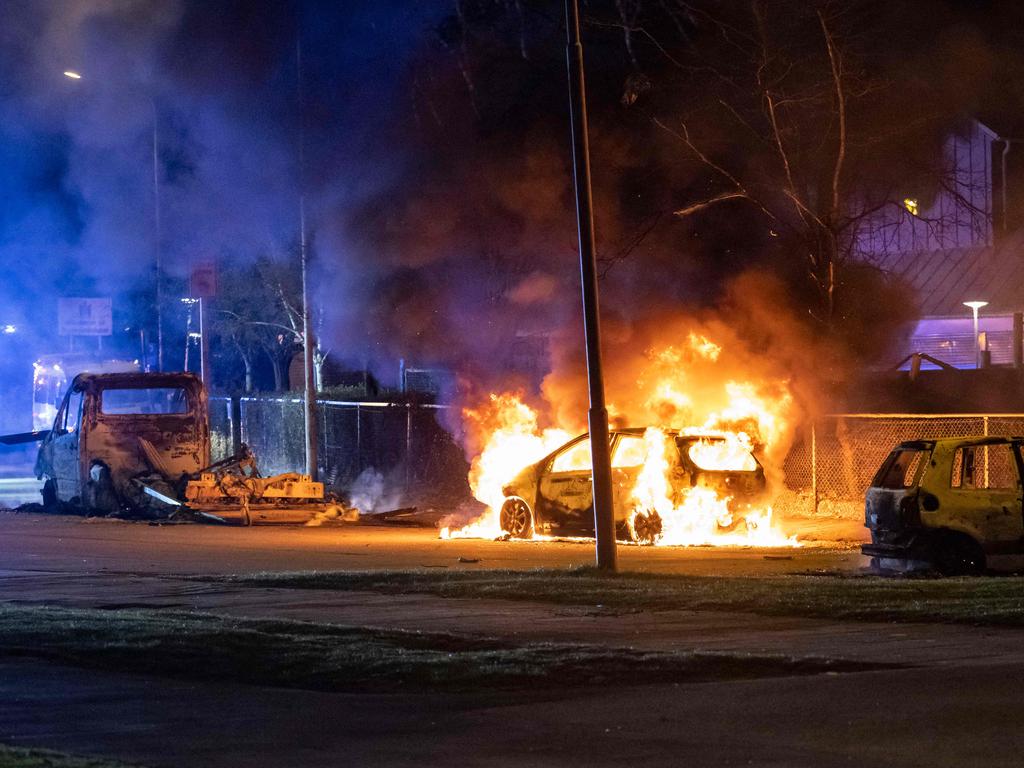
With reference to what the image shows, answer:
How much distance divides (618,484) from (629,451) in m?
0.47

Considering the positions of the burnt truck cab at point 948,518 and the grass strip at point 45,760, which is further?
the burnt truck cab at point 948,518

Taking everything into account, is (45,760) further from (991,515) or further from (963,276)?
(963,276)

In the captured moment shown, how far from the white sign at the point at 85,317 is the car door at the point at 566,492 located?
40778 millimetres

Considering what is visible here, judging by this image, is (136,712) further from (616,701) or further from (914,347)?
(914,347)

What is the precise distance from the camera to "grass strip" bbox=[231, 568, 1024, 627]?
425 inches

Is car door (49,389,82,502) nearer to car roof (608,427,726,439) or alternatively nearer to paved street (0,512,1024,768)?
car roof (608,427,726,439)

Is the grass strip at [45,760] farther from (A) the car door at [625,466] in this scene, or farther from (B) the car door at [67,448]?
(B) the car door at [67,448]

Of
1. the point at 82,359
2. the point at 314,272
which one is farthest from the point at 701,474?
the point at 82,359

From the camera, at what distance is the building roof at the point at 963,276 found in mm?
31047

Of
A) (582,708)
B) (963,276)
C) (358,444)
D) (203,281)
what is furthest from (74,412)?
(582,708)

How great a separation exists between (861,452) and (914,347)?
37.7ft

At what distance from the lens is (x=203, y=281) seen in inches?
1150

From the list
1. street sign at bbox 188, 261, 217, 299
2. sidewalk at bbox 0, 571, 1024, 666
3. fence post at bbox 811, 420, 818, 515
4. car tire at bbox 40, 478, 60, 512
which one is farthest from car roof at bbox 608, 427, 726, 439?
street sign at bbox 188, 261, 217, 299

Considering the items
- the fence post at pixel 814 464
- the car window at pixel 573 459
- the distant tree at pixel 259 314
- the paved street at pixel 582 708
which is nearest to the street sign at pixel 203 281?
the distant tree at pixel 259 314
